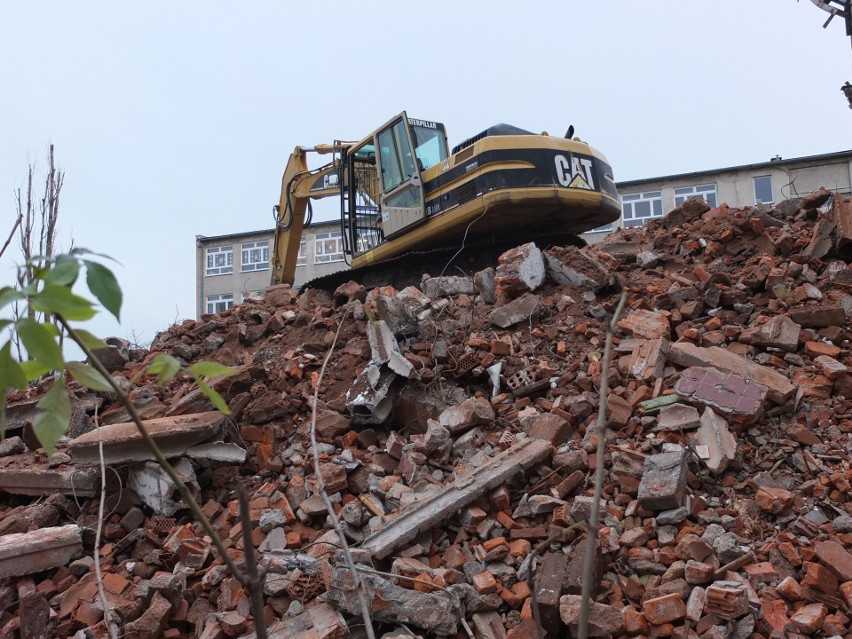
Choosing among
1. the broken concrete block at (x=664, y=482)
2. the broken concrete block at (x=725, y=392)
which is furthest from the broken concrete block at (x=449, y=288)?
the broken concrete block at (x=664, y=482)

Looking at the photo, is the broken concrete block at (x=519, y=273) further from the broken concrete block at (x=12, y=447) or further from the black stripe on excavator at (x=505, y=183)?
the broken concrete block at (x=12, y=447)

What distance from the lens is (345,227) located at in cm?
1098

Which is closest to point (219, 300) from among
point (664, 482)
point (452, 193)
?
point (452, 193)

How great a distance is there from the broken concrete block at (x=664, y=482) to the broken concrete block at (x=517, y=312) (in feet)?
8.16

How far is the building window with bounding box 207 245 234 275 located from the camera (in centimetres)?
3341

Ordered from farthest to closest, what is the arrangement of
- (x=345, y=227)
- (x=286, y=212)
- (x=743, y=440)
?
(x=286, y=212), (x=345, y=227), (x=743, y=440)

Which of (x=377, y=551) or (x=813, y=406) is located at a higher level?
(x=813, y=406)

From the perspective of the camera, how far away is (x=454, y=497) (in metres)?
4.49

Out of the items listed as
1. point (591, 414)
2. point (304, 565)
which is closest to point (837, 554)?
point (591, 414)

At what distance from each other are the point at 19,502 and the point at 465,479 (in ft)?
11.0

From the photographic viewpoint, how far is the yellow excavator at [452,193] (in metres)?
8.91

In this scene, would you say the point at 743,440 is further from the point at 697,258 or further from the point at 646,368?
the point at 697,258

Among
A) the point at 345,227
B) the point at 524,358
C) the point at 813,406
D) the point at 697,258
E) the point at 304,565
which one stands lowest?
the point at 304,565

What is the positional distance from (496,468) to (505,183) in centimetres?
487
